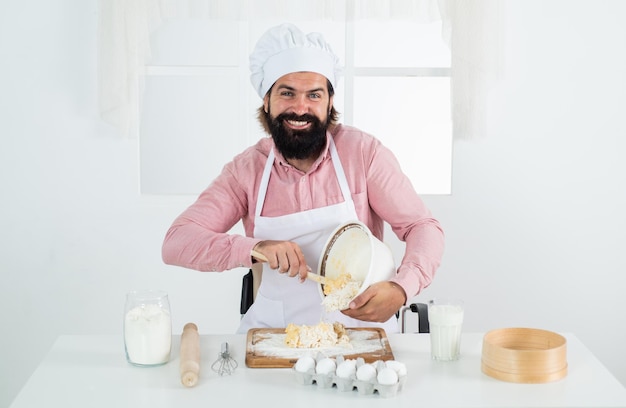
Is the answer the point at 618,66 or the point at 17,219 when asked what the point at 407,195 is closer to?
the point at 618,66

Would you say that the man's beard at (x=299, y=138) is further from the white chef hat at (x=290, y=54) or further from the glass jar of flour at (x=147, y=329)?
the glass jar of flour at (x=147, y=329)

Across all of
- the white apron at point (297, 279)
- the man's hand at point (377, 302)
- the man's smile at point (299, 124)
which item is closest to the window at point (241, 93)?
the man's smile at point (299, 124)

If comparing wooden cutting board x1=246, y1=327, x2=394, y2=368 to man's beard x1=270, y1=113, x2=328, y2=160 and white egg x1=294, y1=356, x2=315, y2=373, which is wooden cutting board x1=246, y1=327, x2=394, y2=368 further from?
man's beard x1=270, y1=113, x2=328, y2=160

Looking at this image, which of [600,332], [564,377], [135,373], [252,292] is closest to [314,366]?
[135,373]

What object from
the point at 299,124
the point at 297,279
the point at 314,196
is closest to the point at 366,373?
the point at 297,279

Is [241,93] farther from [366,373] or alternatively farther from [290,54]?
[366,373]

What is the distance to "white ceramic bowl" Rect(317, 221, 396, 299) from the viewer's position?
2.19 m

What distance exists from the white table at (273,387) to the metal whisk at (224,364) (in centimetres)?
2

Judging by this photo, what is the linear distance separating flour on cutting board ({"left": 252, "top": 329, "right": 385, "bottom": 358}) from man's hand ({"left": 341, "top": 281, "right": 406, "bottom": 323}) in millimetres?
61

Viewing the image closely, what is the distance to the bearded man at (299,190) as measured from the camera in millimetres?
2736

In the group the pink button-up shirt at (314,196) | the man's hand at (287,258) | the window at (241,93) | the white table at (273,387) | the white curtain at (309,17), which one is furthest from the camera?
the window at (241,93)

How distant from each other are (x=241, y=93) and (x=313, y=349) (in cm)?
188

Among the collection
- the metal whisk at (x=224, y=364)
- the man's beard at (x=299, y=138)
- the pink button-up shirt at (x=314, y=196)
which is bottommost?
the metal whisk at (x=224, y=364)

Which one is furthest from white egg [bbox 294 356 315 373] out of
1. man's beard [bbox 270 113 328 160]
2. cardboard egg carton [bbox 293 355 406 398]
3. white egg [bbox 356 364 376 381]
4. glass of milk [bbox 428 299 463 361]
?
man's beard [bbox 270 113 328 160]
